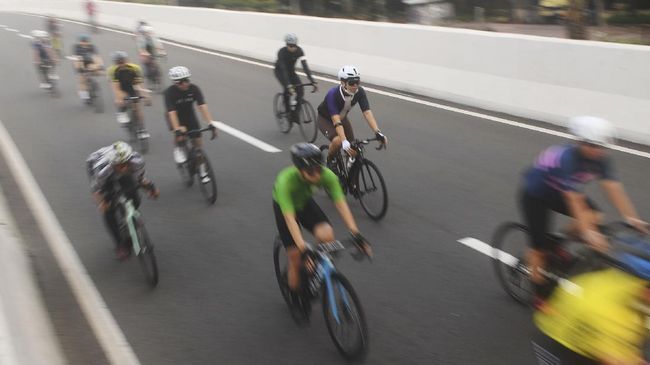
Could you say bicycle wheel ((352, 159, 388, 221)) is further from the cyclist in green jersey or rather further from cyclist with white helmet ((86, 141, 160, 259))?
cyclist with white helmet ((86, 141, 160, 259))

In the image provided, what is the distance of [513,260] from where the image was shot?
578cm

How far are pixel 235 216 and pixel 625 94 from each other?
21.3ft

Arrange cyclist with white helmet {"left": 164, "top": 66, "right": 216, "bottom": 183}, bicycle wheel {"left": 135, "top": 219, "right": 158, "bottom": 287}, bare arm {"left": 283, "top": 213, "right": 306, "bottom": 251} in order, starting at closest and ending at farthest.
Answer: bare arm {"left": 283, "top": 213, "right": 306, "bottom": 251} < bicycle wheel {"left": 135, "top": 219, "right": 158, "bottom": 287} < cyclist with white helmet {"left": 164, "top": 66, "right": 216, "bottom": 183}

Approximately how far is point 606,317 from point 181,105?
7.50 meters

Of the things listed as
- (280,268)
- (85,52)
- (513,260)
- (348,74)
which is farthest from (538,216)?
(85,52)

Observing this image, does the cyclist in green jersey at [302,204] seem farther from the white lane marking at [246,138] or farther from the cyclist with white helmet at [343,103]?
the white lane marking at [246,138]

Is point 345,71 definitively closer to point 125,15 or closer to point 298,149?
point 298,149

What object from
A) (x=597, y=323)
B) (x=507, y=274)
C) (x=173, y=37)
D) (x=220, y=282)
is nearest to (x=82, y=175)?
(x=220, y=282)

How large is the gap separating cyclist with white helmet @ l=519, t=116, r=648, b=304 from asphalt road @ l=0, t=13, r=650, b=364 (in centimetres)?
78

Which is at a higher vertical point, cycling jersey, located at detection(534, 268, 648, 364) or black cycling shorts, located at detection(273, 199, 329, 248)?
cycling jersey, located at detection(534, 268, 648, 364)

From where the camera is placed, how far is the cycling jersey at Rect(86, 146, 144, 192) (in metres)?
6.71

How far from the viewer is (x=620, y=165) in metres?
8.91

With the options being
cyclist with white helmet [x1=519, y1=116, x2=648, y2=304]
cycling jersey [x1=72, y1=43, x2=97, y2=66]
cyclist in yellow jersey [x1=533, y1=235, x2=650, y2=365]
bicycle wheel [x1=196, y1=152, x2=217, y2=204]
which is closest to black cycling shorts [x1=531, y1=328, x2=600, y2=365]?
cyclist in yellow jersey [x1=533, y1=235, x2=650, y2=365]

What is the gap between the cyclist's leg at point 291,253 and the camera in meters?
5.31
